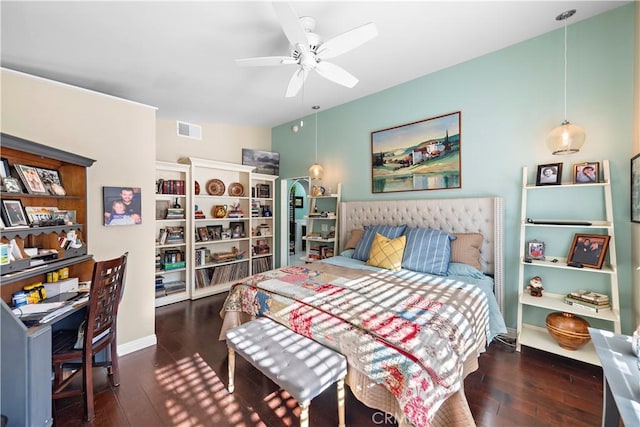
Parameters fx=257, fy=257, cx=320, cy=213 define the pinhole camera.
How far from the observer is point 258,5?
6.22 feet

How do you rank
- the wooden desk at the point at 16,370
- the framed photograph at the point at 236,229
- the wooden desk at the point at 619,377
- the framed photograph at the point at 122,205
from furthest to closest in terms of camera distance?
the framed photograph at the point at 236,229 → the framed photograph at the point at 122,205 → the wooden desk at the point at 16,370 → the wooden desk at the point at 619,377

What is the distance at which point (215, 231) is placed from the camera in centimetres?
425

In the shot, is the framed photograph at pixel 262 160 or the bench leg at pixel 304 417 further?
the framed photograph at pixel 262 160

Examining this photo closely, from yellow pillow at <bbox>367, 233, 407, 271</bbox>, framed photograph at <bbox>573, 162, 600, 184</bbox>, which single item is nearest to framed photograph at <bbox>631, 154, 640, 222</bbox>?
framed photograph at <bbox>573, 162, 600, 184</bbox>

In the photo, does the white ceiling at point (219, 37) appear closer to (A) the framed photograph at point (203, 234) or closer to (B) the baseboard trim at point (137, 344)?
(A) the framed photograph at point (203, 234)

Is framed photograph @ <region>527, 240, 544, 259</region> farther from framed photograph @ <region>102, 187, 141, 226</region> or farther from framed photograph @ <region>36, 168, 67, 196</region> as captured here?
framed photograph @ <region>36, 168, 67, 196</region>

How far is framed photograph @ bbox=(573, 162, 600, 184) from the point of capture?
7.15 ft

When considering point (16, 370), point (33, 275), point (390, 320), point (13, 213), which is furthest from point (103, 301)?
point (390, 320)

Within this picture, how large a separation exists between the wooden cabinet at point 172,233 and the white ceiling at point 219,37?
1.08m

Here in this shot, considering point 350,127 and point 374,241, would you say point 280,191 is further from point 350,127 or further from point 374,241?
point 374,241

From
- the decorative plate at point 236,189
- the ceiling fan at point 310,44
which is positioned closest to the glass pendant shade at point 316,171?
the decorative plate at point 236,189

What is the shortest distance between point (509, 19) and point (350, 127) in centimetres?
213

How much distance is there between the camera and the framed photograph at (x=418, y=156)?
301 centimetres

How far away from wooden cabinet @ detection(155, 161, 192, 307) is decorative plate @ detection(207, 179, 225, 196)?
0.42m
